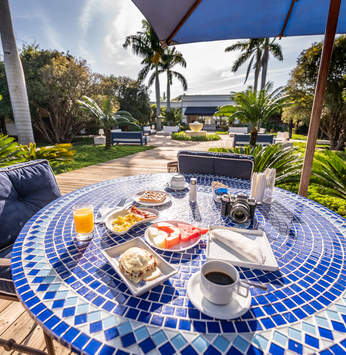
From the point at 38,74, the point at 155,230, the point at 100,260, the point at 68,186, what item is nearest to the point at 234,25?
the point at 155,230

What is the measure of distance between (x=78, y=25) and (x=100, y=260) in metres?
10.7

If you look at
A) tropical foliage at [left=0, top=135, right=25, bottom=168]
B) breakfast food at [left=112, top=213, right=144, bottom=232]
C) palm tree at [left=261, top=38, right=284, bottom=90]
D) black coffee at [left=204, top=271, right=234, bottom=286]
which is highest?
palm tree at [left=261, top=38, right=284, bottom=90]

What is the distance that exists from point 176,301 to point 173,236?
0.33m

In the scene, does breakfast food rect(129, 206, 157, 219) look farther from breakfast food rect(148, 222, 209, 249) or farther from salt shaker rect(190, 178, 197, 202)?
salt shaker rect(190, 178, 197, 202)

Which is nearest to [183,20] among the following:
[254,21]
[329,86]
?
[254,21]

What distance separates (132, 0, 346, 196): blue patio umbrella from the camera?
1.85 meters

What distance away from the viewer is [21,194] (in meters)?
1.70

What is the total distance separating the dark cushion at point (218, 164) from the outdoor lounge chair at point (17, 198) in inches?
62.0

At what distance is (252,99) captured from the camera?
7578 mm

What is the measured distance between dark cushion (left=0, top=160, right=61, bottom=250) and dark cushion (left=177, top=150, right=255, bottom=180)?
1575mm

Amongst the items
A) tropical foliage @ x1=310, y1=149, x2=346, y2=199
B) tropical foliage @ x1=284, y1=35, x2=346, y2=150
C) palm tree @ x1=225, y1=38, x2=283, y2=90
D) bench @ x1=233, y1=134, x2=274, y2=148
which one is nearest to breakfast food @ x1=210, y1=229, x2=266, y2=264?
tropical foliage @ x1=310, y1=149, x2=346, y2=199

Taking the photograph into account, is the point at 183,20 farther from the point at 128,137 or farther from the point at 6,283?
the point at 128,137

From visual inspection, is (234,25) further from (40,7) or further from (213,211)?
(40,7)

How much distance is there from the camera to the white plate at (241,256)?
2.65 ft
